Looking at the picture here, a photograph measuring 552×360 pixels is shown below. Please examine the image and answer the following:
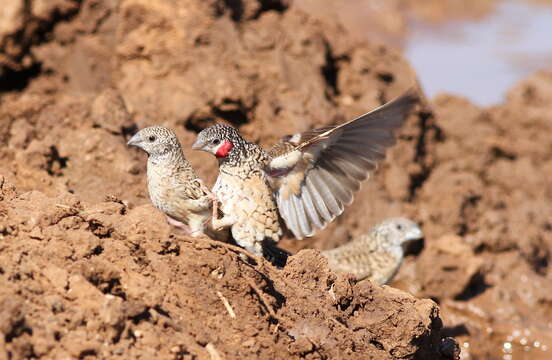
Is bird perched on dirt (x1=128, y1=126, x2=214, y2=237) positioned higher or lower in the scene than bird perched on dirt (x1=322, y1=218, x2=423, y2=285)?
higher

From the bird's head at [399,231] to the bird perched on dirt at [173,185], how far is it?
2.75 metres

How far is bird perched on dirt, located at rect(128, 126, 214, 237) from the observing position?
5.21 m

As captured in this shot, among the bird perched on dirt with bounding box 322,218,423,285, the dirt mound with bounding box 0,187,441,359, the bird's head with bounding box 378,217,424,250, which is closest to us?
the dirt mound with bounding box 0,187,441,359

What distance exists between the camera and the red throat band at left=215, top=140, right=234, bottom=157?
5270 mm

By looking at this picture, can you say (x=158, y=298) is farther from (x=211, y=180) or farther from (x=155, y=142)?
(x=211, y=180)

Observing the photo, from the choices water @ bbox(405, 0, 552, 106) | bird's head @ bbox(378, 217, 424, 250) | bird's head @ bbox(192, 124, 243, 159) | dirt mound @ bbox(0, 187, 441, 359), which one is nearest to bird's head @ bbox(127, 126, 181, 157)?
bird's head @ bbox(192, 124, 243, 159)

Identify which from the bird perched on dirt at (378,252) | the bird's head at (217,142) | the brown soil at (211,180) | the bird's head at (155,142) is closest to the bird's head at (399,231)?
the bird perched on dirt at (378,252)

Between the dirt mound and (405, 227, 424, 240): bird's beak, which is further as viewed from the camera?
(405, 227, 424, 240): bird's beak

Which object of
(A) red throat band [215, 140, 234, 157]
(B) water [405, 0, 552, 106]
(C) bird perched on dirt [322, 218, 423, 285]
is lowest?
(B) water [405, 0, 552, 106]

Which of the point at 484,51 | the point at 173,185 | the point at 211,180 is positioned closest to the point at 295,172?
the point at 173,185

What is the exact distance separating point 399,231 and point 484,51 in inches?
475

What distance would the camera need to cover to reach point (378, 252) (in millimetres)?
7551

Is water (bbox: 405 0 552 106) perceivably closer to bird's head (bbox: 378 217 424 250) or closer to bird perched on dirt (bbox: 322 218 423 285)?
bird's head (bbox: 378 217 424 250)

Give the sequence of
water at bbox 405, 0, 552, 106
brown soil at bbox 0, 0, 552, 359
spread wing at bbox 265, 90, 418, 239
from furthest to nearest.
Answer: water at bbox 405, 0, 552, 106 → spread wing at bbox 265, 90, 418, 239 → brown soil at bbox 0, 0, 552, 359
